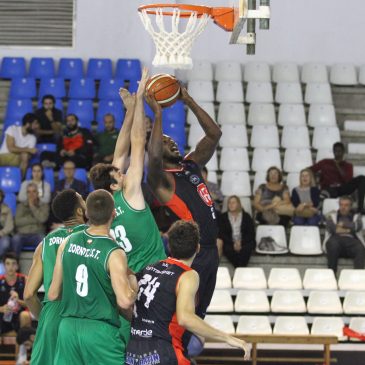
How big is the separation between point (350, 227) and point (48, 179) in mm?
4069

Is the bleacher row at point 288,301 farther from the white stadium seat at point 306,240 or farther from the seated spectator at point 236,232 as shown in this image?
the white stadium seat at point 306,240

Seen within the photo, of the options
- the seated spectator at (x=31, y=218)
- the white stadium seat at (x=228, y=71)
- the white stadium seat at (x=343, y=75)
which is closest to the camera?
the seated spectator at (x=31, y=218)

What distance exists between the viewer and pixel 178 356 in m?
7.33

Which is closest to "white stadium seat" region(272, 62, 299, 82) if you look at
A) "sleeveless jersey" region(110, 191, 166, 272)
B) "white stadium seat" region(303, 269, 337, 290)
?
"white stadium seat" region(303, 269, 337, 290)

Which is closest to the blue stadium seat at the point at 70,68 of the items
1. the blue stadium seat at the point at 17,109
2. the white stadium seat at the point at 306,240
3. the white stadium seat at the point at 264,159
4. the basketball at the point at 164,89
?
the blue stadium seat at the point at 17,109

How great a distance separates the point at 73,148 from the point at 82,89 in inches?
75.0

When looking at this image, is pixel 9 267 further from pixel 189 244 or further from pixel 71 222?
pixel 189 244

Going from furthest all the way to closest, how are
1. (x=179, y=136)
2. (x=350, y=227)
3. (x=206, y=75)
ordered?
(x=206, y=75), (x=179, y=136), (x=350, y=227)

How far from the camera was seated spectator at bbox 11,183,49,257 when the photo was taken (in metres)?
14.3

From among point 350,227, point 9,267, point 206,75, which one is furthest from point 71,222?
point 206,75

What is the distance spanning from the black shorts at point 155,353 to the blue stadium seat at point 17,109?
9646 millimetres

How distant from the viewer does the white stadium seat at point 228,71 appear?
1745cm

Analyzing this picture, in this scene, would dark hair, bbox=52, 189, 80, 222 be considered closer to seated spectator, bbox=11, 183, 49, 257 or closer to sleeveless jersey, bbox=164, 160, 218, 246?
sleeveless jersey, bbox=164, 160, 218, 246

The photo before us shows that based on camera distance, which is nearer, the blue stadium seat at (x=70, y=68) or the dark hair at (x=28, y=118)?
the dark hair at (x=28, y=118)
